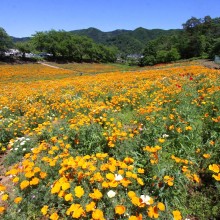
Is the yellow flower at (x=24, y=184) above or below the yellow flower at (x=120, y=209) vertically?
below

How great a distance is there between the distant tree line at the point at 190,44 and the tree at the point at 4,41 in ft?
155

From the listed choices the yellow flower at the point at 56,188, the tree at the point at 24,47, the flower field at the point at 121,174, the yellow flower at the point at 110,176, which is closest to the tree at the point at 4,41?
the tree at the point at 24,47

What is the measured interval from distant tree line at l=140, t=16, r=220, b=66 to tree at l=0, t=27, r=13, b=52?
155 feet

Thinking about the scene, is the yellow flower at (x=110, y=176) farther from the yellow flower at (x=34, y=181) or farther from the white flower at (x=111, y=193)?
the yellow flower at (x=34, y=181)

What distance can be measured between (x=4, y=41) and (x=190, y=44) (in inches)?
2373

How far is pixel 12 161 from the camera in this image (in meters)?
5.68

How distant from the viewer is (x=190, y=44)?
7825 centimetres

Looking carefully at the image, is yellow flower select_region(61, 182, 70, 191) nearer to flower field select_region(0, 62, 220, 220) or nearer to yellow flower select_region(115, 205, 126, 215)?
flower field select_region(0, 62, 220, 220)

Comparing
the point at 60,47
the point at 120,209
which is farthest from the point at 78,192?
the point at 60,47

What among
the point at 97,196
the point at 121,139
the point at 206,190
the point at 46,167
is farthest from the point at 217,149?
the point at 46,167

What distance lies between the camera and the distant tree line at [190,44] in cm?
7419

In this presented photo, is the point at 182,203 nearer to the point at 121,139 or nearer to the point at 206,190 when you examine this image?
the point at 206,190

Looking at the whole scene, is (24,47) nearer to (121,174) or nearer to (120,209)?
(121,174)

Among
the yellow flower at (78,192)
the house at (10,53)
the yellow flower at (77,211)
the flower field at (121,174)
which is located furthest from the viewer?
the house at (10,53)
